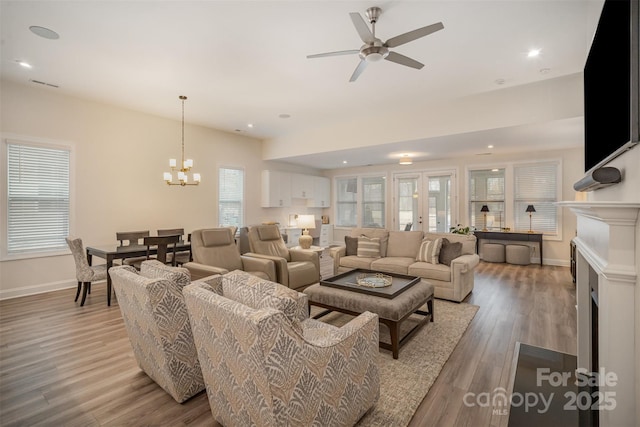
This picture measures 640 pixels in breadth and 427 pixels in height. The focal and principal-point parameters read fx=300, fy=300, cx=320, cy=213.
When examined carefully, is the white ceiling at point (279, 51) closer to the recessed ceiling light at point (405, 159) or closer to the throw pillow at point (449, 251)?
the recessed ceiling light at point (405, 159)

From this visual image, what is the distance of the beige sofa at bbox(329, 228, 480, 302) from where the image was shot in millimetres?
4066

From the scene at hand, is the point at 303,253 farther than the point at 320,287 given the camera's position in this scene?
Yes

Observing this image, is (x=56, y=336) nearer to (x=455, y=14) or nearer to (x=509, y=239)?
(x=455, y=14)

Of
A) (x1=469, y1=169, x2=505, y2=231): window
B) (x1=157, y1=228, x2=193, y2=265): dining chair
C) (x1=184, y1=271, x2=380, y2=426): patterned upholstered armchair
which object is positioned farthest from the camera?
(x1=469, y1=169, x2=505, y2=231): window

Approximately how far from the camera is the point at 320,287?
3.25 metres

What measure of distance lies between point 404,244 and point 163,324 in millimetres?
3880

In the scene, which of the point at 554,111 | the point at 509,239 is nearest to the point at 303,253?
the point at 554,111

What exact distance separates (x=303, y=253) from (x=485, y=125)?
3487 mm

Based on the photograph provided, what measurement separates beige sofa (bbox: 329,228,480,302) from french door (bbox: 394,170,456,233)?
2.86 m

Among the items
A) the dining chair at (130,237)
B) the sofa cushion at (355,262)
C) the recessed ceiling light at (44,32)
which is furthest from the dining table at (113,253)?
the sofa cushion at (355,262)

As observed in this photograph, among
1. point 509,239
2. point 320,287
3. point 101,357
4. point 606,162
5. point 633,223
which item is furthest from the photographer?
point 509,239

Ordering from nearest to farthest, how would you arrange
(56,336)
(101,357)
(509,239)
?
(101,357)
(56,336)
(509,239)

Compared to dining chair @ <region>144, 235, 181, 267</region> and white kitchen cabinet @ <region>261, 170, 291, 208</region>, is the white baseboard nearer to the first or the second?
dining chair @ <region>144, 235, 181, 267</region>

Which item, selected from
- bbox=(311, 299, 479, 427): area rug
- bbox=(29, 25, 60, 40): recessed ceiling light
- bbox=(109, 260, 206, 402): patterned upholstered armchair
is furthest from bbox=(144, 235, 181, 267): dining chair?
bbox=(29, 25, 60, 40): recessed ceiling light
